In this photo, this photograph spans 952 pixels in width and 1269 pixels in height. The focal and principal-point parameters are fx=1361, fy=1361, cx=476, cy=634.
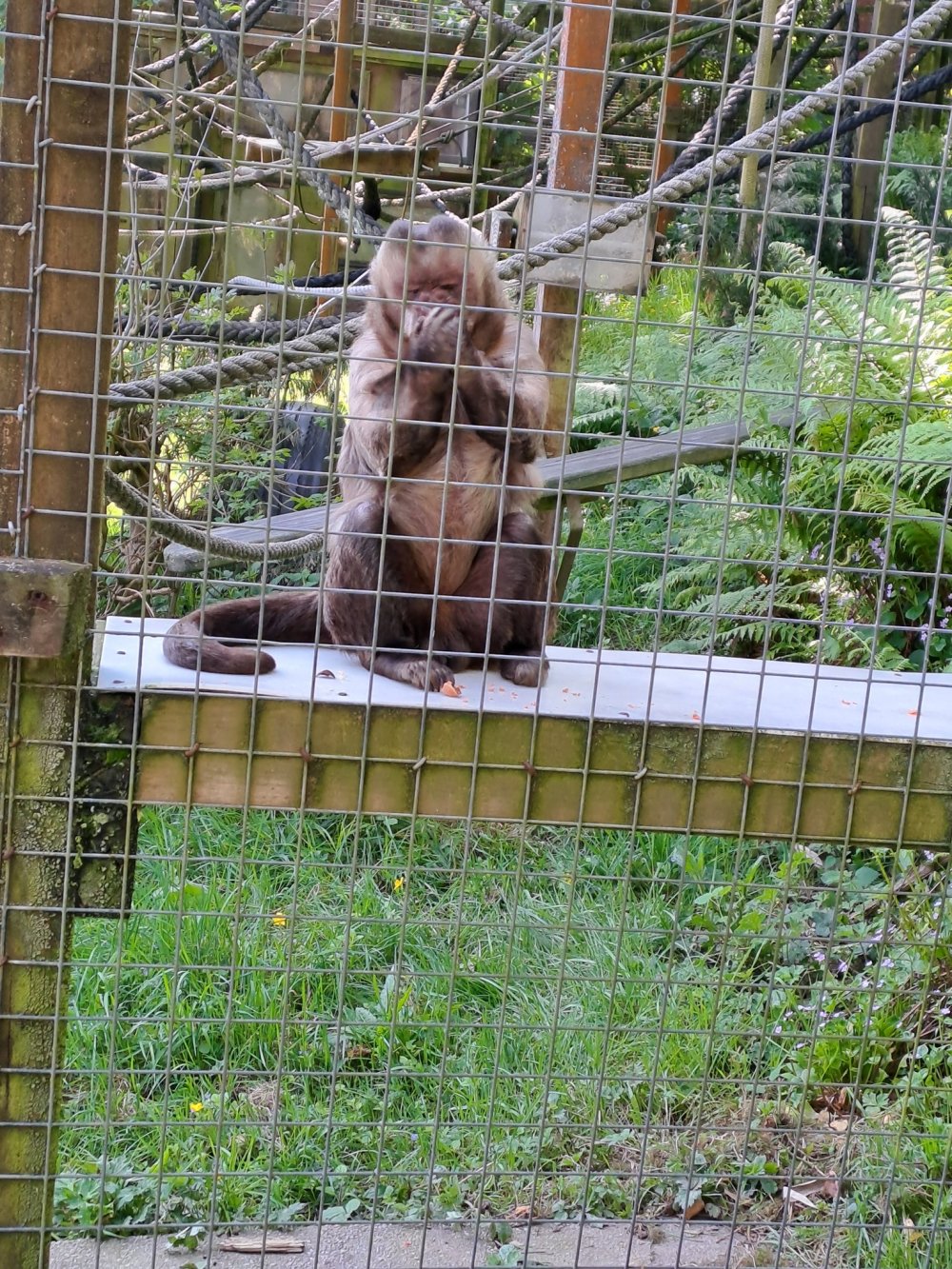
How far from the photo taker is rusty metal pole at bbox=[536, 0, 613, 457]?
5.02 metres

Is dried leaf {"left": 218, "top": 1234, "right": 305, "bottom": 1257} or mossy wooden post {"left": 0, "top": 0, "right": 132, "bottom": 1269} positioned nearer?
mossy wooden post {"left": 0, "top": 0, "right": 132, "bottom": 1269}

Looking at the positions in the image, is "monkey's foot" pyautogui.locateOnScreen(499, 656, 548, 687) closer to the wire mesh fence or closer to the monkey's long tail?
the wire mesh fence

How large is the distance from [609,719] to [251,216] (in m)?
10.6

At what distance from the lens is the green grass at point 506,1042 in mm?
3670

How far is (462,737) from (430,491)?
5.20ft

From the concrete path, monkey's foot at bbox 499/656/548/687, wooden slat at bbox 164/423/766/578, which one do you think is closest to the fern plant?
wooden slat at bbox 164/423/766/578

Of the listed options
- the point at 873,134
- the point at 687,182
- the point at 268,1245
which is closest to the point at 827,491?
the point at 687,182

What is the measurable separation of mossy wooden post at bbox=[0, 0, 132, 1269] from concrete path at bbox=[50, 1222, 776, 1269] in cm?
81

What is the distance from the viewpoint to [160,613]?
24.6 feet

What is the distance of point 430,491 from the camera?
420cm

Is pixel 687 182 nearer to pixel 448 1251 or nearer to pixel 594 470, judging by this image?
pixel 594 470

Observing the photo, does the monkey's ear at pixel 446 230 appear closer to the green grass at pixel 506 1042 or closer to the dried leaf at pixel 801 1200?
the green grass at pixel 506 1042

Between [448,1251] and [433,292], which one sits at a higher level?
[433,292]

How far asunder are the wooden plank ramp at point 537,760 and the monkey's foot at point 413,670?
0.40 m
